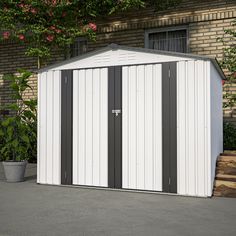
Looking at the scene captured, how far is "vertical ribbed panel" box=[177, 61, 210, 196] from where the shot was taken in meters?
6.50

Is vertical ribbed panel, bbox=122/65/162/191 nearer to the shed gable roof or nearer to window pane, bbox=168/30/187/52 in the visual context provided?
the shed gable roof

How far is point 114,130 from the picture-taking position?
7219 mm

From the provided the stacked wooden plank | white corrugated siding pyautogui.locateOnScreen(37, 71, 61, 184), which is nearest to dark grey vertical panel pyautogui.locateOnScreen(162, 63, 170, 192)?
the stacked wooden plank

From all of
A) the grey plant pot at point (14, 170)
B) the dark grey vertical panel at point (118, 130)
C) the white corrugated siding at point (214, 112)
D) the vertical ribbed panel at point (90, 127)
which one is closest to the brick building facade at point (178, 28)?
the white corrugated siding at point (214, 112)

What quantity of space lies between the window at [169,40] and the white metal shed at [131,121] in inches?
133

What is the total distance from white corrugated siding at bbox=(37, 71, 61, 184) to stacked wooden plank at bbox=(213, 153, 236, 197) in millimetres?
3073

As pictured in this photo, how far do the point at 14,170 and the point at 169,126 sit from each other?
11.4ft

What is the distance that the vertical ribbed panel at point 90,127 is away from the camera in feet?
24.0

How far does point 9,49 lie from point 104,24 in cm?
385

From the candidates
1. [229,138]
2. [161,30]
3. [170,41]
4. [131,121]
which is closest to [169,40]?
[170,41]

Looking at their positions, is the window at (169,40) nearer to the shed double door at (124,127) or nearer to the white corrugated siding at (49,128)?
the shed double door at (124,127)

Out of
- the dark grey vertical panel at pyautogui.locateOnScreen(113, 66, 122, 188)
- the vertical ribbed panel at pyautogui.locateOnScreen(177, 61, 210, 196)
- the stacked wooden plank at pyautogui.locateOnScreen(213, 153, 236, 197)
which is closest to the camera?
the vertical ribbed panel at pyautogui.locateOnScreen(177, 61, 210, 196)

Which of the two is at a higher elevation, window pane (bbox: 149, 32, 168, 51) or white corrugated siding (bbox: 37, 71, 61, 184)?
window pane (bbox: 149, 32, 168, 51)

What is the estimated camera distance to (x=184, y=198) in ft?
21.1
